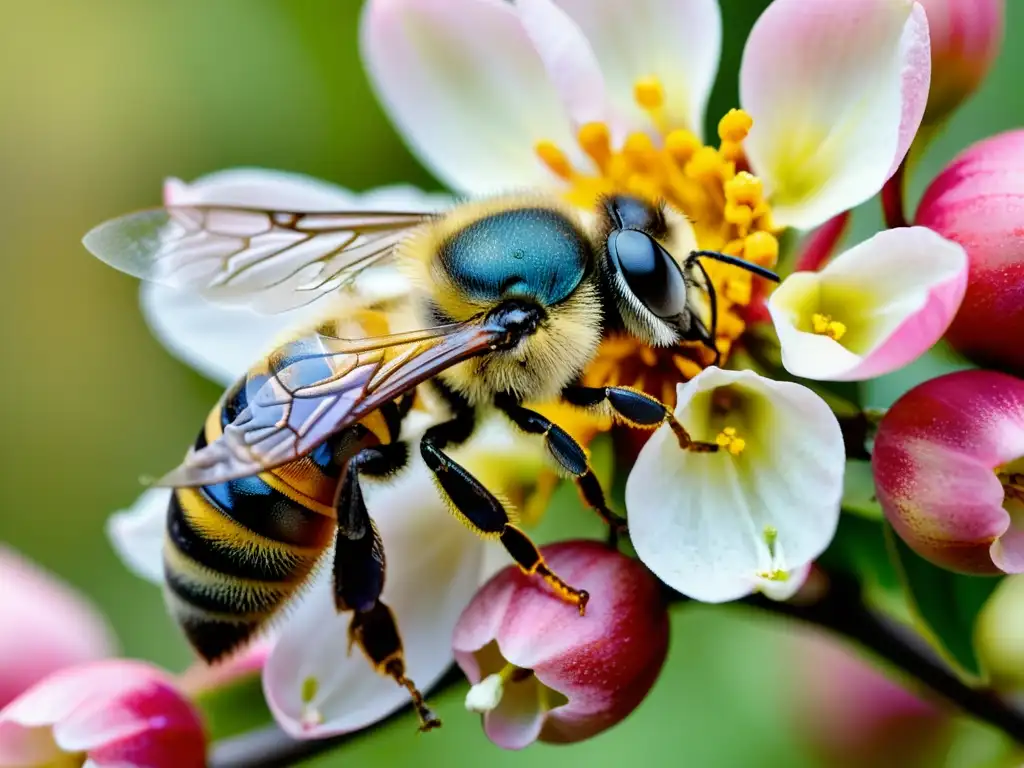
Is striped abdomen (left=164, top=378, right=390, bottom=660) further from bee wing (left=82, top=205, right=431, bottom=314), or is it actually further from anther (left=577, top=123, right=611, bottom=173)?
anther (left=577, top=123, right=611, bottom=173)

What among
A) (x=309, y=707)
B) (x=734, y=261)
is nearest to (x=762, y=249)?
(x=734, y=261)

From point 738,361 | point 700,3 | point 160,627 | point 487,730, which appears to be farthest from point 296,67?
point 487,730

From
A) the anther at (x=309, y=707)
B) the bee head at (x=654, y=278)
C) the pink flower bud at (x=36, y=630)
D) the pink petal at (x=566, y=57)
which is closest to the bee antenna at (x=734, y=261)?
the bee head at (x=654, y=278)

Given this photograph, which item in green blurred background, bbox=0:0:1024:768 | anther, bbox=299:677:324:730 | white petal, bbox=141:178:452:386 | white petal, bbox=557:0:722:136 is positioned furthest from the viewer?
green blurred background, bbox=0:0:1024:768

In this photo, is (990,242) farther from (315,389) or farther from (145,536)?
(145,536)

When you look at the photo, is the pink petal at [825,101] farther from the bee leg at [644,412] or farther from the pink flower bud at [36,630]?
the pink flower bud at [36,630]

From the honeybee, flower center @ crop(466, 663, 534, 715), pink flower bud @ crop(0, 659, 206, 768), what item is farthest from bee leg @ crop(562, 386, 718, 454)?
pink flower bud @ crop(0, 659, 206, 768)

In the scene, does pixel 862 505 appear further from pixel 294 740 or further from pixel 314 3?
pixel 314 3

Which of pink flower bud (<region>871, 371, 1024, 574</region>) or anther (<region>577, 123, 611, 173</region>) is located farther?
anther (<region>577, 123, 611, 173</region>)
